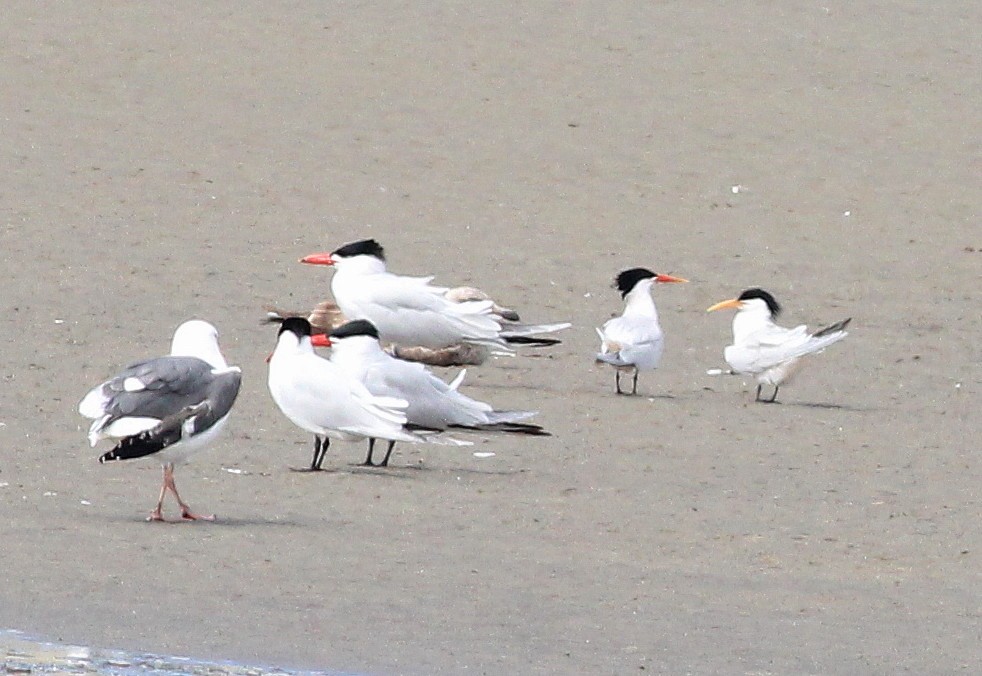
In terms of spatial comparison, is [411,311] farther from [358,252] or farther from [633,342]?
[633,342]

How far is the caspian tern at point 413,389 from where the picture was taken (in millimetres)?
8945

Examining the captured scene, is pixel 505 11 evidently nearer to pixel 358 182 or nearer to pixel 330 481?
pixel 358 182

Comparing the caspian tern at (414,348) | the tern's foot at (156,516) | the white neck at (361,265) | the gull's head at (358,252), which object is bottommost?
the caspian tern at (414,348)

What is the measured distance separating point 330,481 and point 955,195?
776 cm

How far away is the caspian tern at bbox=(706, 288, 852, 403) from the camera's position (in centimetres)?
1055

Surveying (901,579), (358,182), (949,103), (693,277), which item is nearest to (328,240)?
(358,182)

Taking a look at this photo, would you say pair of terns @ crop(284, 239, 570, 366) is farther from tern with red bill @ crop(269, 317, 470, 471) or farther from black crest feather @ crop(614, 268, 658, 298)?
tern with red bill @ crop(269, 317, 470, 471)

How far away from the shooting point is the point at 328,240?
13.4m

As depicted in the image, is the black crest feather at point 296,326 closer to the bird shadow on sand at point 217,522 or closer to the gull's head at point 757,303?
the bird shadow on sand at point 217,522

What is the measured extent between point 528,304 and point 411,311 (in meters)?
1.49

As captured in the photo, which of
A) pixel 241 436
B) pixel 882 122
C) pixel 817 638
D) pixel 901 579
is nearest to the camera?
pixel 817 638

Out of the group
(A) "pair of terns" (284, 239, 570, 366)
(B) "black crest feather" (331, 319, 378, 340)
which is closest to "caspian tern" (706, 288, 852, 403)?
(A) "pair of terns" (284, 239, 570, 366)

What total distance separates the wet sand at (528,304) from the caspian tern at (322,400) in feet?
0.55

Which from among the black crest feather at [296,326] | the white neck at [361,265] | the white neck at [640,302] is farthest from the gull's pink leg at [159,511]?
the white neck at [640,302]
